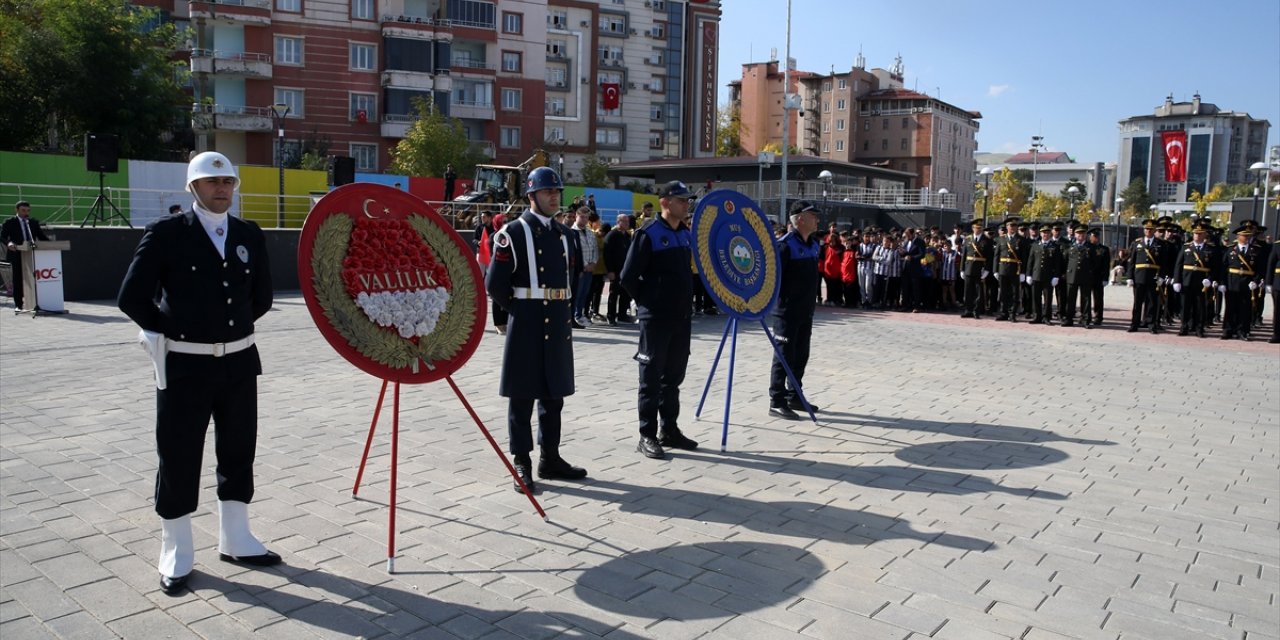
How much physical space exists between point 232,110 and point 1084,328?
45.7 m

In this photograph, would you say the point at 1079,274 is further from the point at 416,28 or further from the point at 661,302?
the point at 416,28

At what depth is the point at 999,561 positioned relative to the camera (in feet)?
16.3

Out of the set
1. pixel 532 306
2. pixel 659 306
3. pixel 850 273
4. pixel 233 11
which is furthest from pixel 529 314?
pixel 233 11

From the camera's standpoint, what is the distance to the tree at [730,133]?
101875mm

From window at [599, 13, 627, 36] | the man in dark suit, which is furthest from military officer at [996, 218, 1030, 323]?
window at [599, 13, 627, 36]

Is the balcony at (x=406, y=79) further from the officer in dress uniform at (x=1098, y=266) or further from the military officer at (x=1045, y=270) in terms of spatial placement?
the officer in dress uniform at (x=1098, y=266)

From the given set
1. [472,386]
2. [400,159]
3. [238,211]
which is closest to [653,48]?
[400,159]

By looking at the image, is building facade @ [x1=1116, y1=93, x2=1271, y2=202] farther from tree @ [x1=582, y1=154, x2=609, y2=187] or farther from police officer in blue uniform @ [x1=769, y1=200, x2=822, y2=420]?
police officer in blue uniform @ [x1=769, y1=200, x2=822, y2=420]

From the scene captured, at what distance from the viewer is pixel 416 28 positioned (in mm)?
53531

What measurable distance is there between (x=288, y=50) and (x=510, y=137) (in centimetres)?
1518

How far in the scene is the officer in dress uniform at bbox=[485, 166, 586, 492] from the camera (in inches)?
232

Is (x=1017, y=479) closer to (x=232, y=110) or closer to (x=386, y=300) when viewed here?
(x=386, y=300)

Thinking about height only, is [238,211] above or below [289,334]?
above

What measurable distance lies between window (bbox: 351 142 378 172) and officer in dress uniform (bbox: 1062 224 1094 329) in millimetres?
43456
